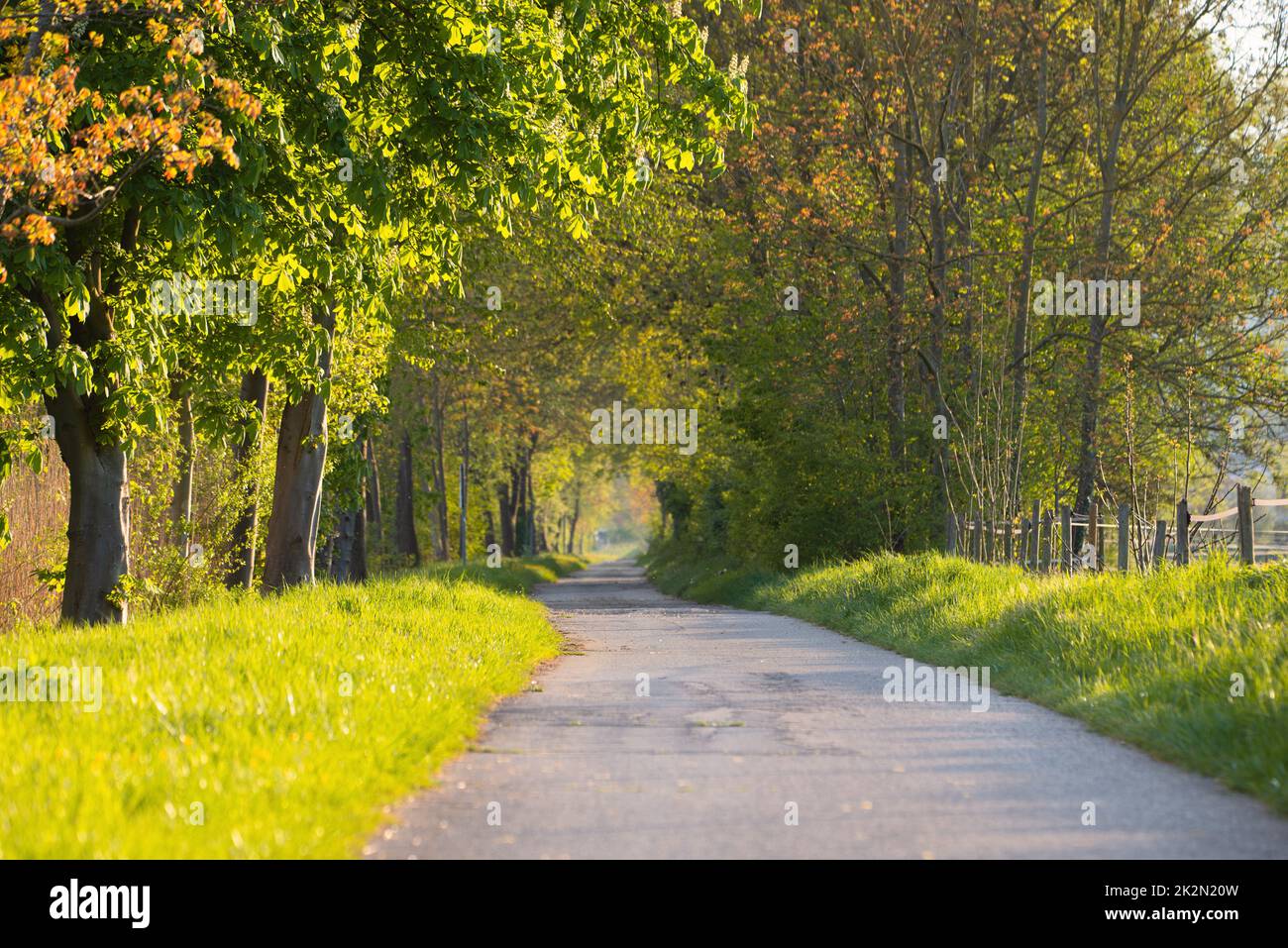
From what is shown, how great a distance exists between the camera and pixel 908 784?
22.9 feet

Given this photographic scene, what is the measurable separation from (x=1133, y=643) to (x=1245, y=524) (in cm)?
470

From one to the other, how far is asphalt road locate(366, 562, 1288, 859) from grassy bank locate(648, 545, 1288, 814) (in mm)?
248

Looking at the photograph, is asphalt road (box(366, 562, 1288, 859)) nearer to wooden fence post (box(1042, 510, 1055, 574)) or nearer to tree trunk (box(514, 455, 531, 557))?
wooden fence post (box(1042, 510, 1055, 574))

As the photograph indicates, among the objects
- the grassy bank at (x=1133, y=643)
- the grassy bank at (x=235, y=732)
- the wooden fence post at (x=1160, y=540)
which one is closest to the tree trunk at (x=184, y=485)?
the grassy bank at (x=235, y=732)

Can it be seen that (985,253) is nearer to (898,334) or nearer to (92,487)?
(898,334)

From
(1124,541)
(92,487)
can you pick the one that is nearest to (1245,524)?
(1124,541)

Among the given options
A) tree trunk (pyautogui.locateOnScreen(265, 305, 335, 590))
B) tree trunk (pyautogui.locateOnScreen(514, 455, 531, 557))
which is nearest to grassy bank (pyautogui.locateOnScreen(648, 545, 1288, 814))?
tree trunk (pyautogui.locateOnScreen(265, 305, 335, 590))

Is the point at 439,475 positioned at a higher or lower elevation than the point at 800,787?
higher

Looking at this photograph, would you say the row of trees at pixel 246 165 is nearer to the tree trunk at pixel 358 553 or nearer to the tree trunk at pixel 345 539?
the tree trunk at pixel 345 539

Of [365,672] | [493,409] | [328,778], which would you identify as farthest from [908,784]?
[493,409]

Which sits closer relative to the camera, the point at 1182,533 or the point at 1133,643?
the point at 1133,643

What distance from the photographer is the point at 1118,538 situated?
17906 mm

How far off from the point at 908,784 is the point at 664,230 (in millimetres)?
24360

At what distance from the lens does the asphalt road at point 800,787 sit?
18.9 feet
